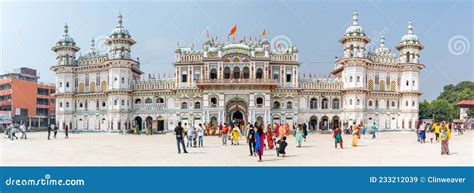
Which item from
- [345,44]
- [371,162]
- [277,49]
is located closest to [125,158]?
[371,162]

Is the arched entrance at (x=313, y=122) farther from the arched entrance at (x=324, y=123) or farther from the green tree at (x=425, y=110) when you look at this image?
the green tree at (x=425, y=110)

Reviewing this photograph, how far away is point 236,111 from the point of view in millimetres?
47750

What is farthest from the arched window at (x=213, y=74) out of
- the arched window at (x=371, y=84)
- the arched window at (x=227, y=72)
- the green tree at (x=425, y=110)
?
the green tree at (x=425, y=110)

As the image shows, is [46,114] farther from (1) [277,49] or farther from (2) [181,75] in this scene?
(1) [277,49]

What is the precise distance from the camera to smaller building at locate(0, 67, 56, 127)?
60688mm

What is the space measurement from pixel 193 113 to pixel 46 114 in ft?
108

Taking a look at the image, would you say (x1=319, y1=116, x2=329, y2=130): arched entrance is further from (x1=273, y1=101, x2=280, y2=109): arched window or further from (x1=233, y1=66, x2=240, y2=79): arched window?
(x1=233, y1=66, x2=240, y2=79): arched window

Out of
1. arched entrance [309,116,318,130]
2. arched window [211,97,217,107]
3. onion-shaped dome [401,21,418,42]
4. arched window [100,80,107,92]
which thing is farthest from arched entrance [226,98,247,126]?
onion-shaped dome [401,21,418,42]

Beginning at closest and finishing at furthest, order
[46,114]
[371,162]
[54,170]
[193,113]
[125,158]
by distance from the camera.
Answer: [54,170] → [371,162] → [125,158] → [193,113] → [46,114]

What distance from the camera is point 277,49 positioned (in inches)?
1913

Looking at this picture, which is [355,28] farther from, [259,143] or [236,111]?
[259,143]

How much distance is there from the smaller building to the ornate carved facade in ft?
45.5

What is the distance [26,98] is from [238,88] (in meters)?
37.2

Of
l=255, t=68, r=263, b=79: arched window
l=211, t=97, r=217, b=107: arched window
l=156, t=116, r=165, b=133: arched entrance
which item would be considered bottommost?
l=156, t=116, r=165, b=133: arched entrance
